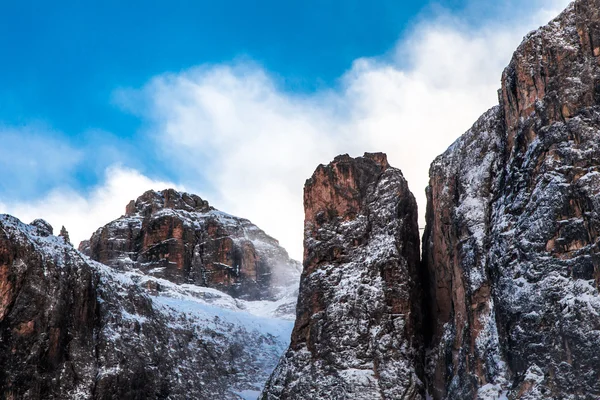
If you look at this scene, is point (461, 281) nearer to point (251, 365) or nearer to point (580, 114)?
point (580, 114)

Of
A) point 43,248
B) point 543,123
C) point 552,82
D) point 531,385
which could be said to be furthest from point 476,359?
point 43,248

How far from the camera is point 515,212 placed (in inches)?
2120

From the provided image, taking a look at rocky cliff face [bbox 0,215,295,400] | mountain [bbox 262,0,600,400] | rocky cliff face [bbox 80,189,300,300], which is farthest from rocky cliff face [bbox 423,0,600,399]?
rocky cliff face [bbox 80,189,300,300]

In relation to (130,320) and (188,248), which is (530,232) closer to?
(130,320)

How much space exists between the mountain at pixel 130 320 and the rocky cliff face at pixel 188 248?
0.29 metres

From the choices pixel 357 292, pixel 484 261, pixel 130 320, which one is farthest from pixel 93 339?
pixel 484 261

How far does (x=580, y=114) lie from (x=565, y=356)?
18464 millimetres

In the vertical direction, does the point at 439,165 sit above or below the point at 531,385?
above

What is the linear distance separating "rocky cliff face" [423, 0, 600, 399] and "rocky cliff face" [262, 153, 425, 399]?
13.6 feet

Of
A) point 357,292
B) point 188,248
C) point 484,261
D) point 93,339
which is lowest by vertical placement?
point 93,339

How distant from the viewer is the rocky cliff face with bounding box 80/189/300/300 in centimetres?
13700

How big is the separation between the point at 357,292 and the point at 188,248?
7553 cm

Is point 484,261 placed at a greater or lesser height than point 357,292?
lesser

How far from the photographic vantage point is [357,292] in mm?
69000
